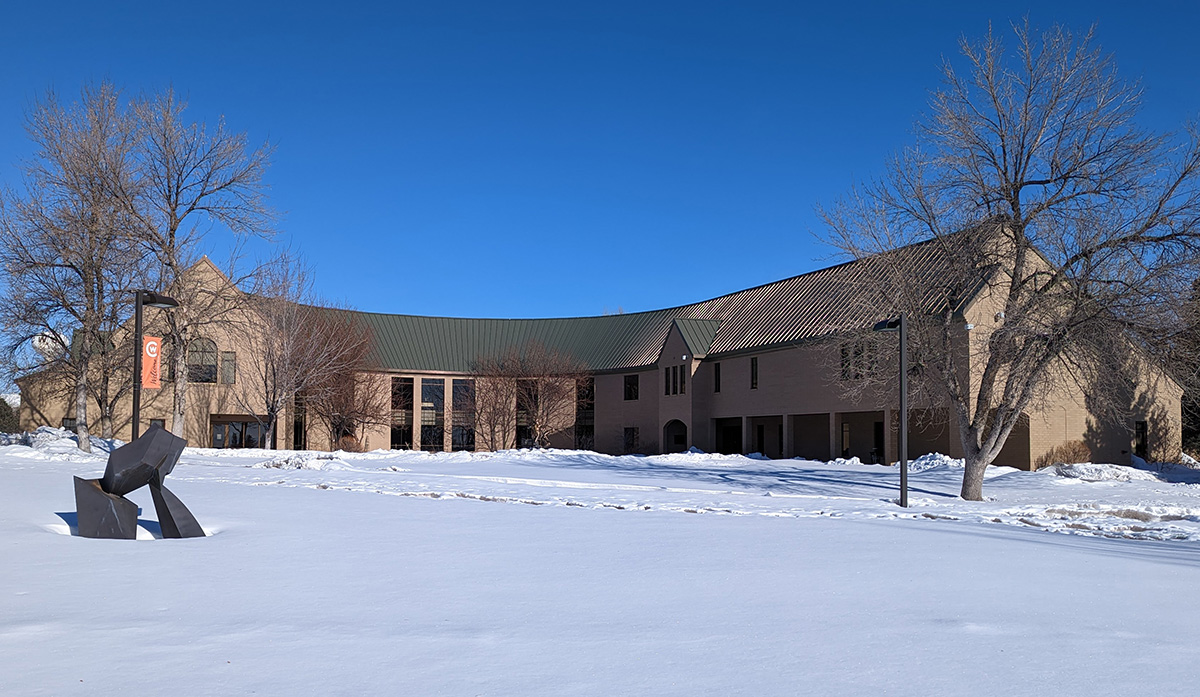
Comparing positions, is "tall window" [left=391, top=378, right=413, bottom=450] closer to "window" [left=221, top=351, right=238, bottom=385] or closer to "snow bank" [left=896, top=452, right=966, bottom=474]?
"window" [left=221, top=351, right=238, bottom=385]

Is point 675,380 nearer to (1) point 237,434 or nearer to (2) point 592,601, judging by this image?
(1) point 237,434

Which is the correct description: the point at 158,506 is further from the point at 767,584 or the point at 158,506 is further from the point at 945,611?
the point at 945,611

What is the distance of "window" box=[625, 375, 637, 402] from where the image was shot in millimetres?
48812

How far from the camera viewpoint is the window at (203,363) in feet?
137

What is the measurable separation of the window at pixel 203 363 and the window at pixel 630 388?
820 inches

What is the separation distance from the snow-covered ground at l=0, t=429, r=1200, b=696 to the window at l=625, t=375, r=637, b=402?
1272 inches

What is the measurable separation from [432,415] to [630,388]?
36.5 ft

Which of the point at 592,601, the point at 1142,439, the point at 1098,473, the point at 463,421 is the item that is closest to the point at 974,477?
the point at 1098,473

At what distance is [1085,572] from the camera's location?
9320mm

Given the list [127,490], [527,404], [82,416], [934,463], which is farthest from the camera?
[527,404]

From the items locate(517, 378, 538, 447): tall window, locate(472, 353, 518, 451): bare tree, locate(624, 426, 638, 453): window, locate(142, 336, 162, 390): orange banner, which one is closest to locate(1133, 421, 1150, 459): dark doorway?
locate(624, 426, 638, 453): window

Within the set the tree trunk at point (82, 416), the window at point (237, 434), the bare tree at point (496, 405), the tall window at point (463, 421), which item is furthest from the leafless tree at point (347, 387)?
the tree trunk at point (82, 416)

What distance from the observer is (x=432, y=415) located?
50.0 metres

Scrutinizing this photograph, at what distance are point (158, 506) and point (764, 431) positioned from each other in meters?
36.4
